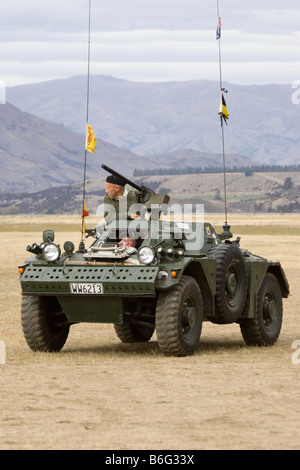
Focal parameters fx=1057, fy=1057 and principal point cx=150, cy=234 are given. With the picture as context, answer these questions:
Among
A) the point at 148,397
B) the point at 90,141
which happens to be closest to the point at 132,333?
the point at 90,141

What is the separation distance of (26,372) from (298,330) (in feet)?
22.8

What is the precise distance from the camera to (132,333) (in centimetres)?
1576

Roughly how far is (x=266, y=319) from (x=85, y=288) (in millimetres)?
3497

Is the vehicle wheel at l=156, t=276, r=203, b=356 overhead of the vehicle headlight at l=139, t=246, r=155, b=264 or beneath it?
beneath

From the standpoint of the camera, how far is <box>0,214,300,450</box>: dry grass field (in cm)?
814

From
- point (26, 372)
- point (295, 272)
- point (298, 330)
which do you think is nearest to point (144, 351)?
point (26, 372)

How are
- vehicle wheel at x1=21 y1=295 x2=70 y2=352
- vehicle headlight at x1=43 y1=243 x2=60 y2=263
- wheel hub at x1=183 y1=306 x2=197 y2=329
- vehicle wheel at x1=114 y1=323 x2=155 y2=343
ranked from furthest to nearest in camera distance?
vehicle wheel at x1=114 y1=323 x2=155 y2=343
vehicle wheel at x1=21 y1=295 x2=70 y2=352
vehicle headlight at x1=43 y1=243 x2=60 y2=263
wheel hub at x1=183 y1=306 x2=197 y2=329

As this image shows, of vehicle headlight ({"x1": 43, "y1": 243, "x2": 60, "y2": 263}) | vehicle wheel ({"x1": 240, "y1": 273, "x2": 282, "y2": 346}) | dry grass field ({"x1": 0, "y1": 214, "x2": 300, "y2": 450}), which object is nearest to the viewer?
dry grass field ({"x1": 0, "y1": 214, "x2": 300, "y2": 450})

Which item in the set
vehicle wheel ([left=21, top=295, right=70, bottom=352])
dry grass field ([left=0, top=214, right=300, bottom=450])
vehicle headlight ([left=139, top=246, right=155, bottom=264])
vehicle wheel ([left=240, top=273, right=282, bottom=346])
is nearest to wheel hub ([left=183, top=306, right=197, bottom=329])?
dry grass field ([left=0, top=214, right=300, bottom=450])

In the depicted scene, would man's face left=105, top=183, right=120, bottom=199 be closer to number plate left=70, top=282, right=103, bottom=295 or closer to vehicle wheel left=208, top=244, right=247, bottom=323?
vehicle wheel left=208, top=244, right=247, bottom=323

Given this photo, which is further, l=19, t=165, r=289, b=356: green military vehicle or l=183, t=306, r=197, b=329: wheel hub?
l=183, t=306, r=197, b=329: wheel hub

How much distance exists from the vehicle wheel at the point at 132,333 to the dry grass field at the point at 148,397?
187 mm

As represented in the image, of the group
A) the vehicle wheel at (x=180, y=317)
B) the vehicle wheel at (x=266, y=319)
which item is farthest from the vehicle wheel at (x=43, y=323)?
the vehicle wheel at (x=266, y=319)

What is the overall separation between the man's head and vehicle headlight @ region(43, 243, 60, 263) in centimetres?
136
